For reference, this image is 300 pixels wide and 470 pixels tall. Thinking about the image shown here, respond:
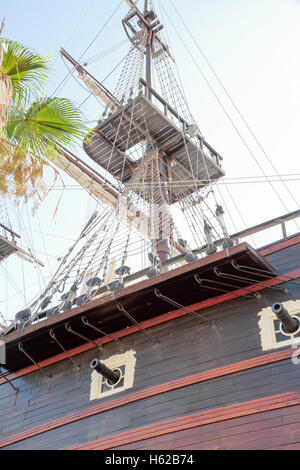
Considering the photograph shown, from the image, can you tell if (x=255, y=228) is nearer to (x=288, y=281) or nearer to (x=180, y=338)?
(x=288, y=281)

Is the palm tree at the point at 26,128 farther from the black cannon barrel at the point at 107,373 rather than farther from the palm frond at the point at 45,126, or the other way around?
the black cannon barrel at the point at 107,373

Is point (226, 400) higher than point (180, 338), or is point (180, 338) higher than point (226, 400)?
point (180, 338)

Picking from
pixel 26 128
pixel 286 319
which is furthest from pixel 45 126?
pixel 286 319

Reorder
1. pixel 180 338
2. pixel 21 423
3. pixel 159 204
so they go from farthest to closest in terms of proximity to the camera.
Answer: pixel 159 204, pixel 21 423, pixel 180 338

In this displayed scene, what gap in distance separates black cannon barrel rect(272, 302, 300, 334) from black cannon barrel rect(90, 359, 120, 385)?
2401 millimetres

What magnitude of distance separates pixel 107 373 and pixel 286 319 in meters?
2.59

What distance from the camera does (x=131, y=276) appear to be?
345 inches

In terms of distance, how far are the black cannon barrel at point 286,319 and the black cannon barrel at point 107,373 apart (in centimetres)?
240

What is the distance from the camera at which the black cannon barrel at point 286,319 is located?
591 centimetres

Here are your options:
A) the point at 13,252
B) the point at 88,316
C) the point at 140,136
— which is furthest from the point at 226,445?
the point at 13,252

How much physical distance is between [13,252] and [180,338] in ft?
52.1

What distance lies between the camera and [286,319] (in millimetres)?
6090

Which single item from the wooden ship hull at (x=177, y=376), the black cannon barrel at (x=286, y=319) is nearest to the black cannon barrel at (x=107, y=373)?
the wooden ship hull at (x=177, y=376)

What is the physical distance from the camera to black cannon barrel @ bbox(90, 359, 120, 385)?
7051 mm
